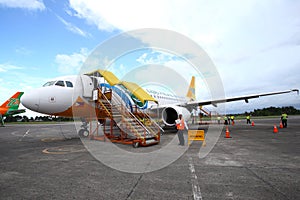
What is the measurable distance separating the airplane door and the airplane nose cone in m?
2.23

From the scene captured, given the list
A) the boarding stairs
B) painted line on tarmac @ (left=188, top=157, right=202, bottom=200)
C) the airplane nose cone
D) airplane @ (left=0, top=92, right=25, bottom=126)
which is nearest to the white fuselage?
the airplane nose cone

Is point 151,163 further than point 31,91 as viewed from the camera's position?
No

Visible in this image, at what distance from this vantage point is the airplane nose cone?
8438mm

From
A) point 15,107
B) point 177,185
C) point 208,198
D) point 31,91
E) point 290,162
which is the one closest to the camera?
point 208,198

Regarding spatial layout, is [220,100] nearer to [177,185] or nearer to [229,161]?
[229,161]

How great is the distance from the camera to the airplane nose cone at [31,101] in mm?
8438

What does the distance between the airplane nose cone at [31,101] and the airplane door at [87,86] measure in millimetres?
2230

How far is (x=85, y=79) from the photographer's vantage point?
10.4 meters

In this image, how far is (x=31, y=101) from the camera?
8.43 metres

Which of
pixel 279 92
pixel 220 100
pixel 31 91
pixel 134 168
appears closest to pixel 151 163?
pixel 134 168

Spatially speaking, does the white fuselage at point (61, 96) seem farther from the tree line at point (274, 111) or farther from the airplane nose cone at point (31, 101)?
the tree line at point (274, 111)

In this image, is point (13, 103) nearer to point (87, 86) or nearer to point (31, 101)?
point (87, 86)

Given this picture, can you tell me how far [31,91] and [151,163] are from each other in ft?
22.6

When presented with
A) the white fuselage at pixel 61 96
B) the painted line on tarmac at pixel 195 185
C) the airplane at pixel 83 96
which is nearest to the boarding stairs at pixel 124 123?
the airplane at pixel 83 96
